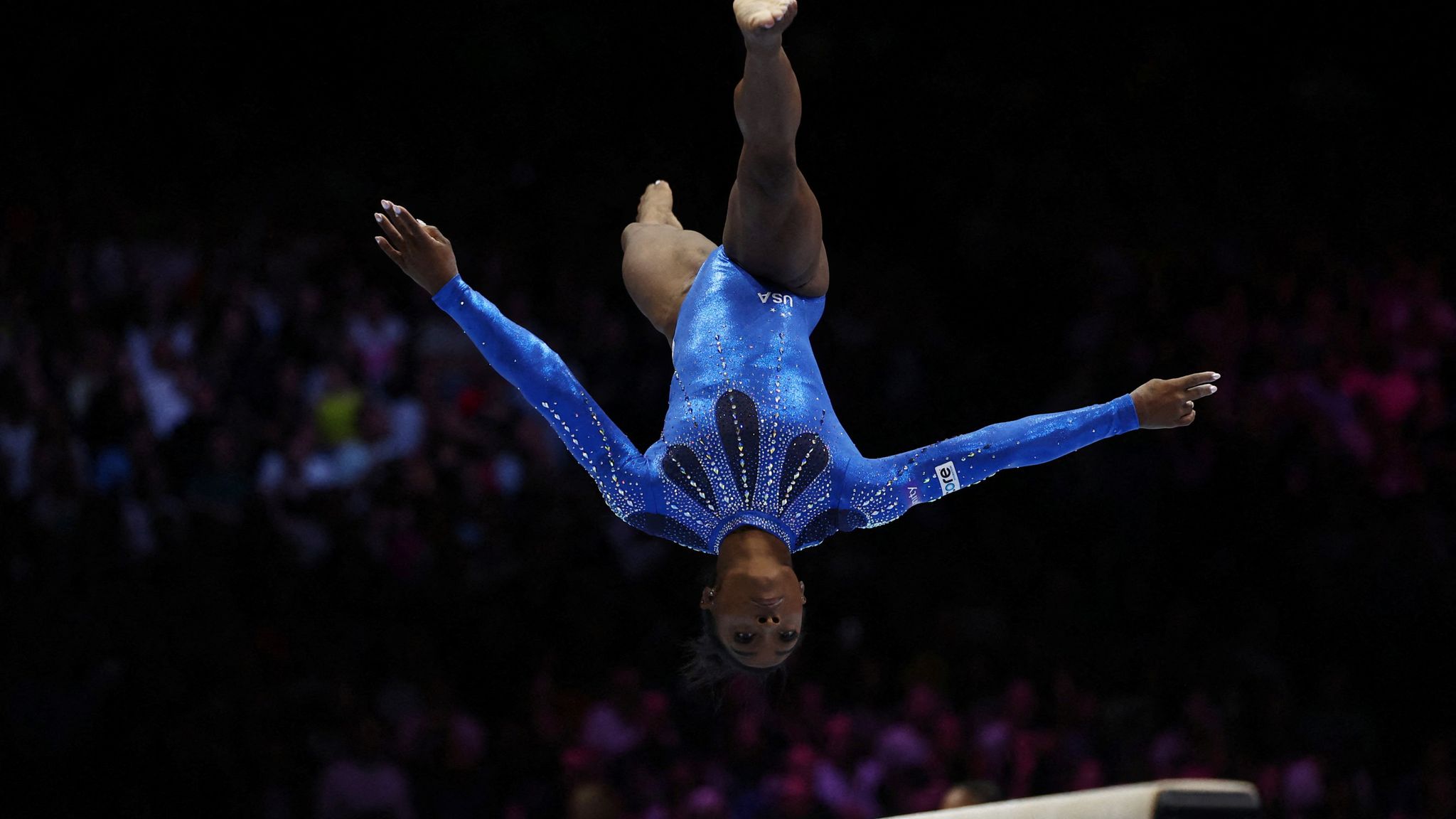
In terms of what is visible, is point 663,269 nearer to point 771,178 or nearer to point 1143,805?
point 771,178

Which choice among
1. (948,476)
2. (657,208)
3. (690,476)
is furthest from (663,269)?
(948,476)

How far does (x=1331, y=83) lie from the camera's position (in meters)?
8.00

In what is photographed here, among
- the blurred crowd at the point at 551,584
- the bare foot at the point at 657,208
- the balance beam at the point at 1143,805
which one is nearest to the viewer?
the balance beam at the point at 1143,805

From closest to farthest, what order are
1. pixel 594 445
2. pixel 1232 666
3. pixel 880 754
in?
pixel 594 445 < pixel 880 754 < pixel 1232 666

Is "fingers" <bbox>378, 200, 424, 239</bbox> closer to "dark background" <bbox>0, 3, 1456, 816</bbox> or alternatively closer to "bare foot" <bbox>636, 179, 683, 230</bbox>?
"bare foot" <bbox>636, 179, 683, 230</bbox>

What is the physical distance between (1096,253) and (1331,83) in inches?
62.8

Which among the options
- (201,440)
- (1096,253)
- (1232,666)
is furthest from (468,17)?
(1232,666)

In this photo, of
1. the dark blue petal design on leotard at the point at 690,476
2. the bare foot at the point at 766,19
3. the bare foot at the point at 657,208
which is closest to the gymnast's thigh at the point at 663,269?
the bare foot at the point at 657,208

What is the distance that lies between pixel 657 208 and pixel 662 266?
0.45 m

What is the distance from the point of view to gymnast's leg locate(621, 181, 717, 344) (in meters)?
4.47

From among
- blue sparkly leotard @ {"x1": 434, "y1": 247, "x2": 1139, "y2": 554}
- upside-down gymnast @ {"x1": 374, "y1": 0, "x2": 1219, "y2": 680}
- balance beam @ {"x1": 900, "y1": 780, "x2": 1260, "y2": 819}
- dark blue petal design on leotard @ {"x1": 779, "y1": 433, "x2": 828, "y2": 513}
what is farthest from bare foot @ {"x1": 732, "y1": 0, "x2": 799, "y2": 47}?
balance beam @ {"x1": 900, "y1": 780, "x2": 1260, "y2": 819}

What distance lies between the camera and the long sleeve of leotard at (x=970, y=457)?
12.5 ft

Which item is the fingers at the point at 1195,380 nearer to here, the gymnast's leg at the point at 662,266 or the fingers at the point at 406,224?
the gymnast's leg at the point at 662,266

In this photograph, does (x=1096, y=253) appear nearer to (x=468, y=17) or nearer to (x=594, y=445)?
(x=468, y=17)
